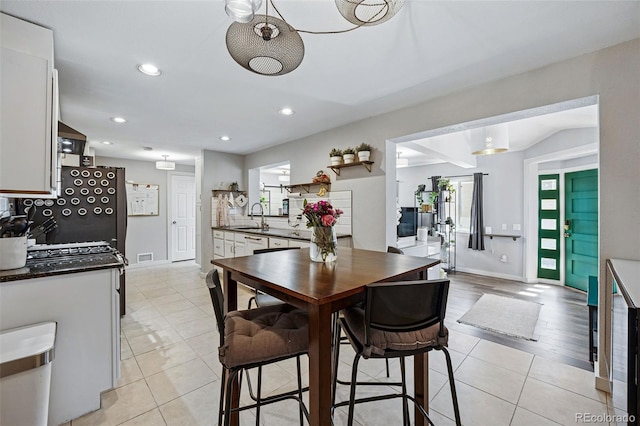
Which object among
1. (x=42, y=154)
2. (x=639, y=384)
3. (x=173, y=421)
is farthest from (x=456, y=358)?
(x=42, y=154)

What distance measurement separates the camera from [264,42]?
127cm

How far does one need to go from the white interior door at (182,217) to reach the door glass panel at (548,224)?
7.52m

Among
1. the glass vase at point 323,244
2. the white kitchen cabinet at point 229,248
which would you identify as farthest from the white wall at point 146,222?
the glass vase at point 323,244

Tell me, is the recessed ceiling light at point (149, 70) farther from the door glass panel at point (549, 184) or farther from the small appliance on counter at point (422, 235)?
the door glass panel at point (549, 184)

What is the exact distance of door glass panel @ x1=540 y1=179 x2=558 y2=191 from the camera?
4.91m

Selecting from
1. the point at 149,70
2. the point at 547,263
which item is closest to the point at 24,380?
the point at 149,70

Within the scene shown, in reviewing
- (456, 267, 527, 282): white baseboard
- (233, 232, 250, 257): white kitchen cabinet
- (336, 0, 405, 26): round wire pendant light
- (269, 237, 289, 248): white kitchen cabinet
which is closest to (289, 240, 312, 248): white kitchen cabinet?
(269, 237, 289, 248): white kitchen cabinet

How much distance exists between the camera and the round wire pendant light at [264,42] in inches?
48.8

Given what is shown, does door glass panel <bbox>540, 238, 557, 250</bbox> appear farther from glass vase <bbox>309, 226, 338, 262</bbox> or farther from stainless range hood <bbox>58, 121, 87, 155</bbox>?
stainless range hood <bbox>58, 121, 87, 155</bbox>

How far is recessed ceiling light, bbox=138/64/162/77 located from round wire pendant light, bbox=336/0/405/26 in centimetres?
178

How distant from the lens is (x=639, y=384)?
1.09 m

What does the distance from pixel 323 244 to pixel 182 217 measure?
6218 millimetres

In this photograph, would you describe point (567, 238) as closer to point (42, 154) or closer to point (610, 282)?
point (610, 282)

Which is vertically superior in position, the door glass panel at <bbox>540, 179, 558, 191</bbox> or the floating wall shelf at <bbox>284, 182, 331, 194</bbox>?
the door glass panel at <bbox>540, 179, 558, 191</bbox>
